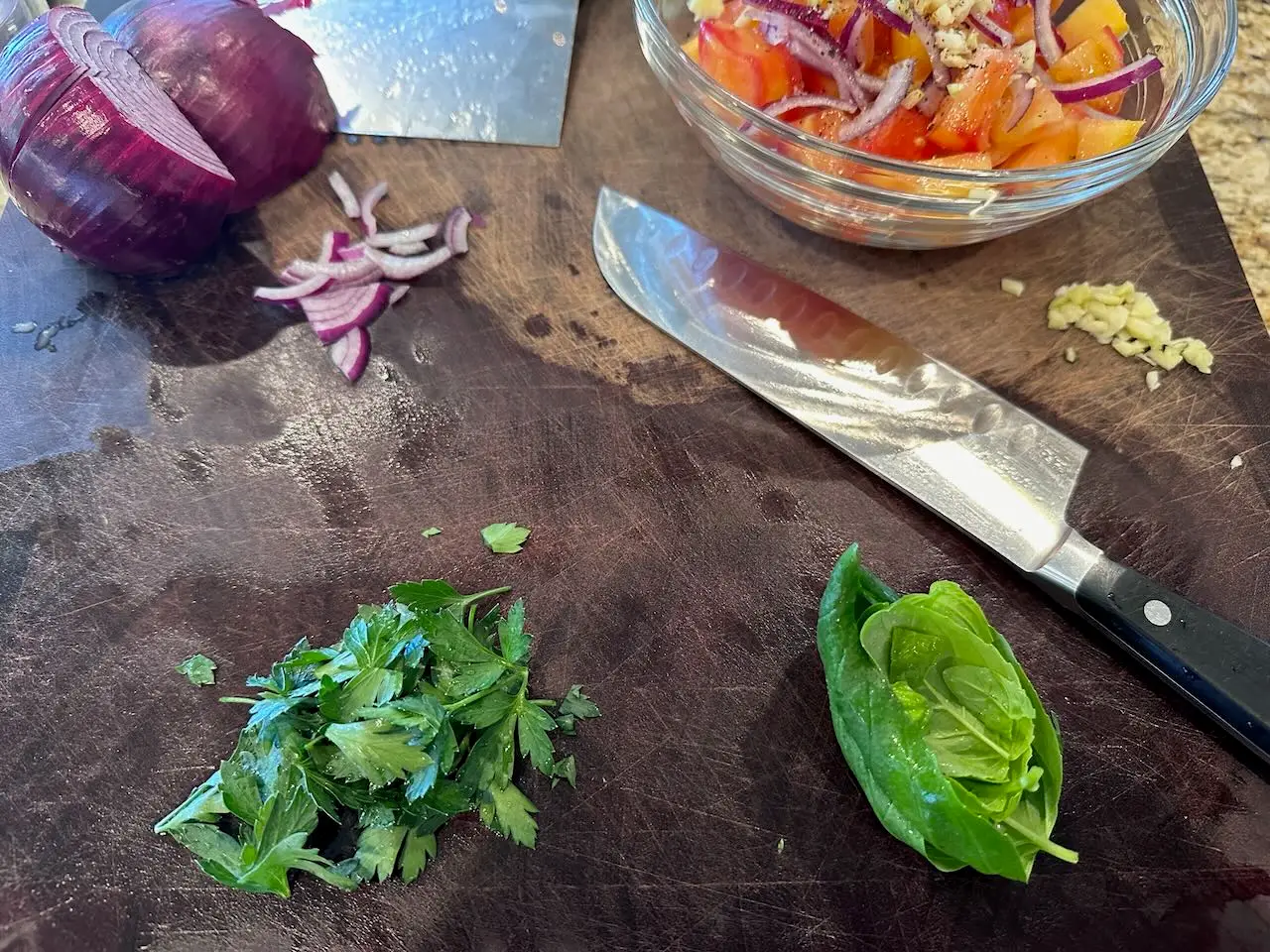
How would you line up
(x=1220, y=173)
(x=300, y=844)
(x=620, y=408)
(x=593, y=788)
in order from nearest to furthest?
(x=300, y=844)
(x=593, y=788)
(x=620, y=408)
(x=1220, y=173)

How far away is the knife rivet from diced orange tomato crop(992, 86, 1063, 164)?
2.52ft

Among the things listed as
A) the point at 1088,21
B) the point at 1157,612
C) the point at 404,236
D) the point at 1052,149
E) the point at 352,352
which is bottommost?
the point at 1157,612

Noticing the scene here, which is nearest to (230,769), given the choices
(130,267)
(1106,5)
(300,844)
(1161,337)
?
(300,844)

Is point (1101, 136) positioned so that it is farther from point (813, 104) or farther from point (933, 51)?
point (813, 104)

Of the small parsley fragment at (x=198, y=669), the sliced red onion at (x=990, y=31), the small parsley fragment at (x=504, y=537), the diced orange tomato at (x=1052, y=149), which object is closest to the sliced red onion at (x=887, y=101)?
the sliced red onion at (x=990, y=31)

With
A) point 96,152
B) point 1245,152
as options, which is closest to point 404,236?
point 96,152

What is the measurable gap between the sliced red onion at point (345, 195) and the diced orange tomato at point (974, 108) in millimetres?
1076

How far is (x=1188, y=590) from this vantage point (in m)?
1.36

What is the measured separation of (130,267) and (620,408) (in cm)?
93

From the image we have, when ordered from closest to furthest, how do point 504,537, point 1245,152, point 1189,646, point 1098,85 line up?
point 1189,646
point 504,537
point 1098,85
point 1245,152

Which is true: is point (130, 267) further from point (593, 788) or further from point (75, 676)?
point (593, 788)

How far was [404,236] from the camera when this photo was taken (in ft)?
5.35

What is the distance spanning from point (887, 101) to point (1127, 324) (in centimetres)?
63

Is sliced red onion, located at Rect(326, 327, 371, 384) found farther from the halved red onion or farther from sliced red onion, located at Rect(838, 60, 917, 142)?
sliced red onion, located at Rect(838, 60, 917, 142)
